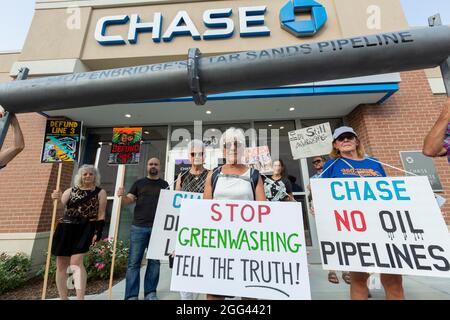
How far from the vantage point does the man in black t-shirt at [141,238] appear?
2955mm

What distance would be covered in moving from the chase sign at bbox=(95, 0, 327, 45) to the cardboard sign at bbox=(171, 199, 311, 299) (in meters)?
5.09

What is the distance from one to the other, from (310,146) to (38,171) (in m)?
6.21

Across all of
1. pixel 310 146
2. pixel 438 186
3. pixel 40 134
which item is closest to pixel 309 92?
pixel 310 146

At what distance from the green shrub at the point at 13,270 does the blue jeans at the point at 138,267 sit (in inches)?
114

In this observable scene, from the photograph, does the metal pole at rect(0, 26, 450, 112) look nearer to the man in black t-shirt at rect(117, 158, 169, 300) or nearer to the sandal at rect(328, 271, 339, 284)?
the man in black t-shirt at rect(117, 158, 169, 300)

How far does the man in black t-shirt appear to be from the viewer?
296cm

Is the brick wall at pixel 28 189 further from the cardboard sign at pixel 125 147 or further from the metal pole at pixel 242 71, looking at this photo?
the metal pole at pixel 242 71

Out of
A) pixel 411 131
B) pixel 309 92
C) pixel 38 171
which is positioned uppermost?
pixel 309 92

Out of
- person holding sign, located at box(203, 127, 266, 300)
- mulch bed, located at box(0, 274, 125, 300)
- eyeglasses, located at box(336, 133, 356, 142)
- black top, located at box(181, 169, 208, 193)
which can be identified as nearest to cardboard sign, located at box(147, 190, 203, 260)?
black top, located at box(181, 169, 208, 193)

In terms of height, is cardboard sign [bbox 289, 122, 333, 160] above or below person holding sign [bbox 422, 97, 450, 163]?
above

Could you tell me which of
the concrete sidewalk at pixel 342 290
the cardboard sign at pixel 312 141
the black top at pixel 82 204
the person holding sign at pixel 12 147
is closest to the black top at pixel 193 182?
the black top at pixel 82 204

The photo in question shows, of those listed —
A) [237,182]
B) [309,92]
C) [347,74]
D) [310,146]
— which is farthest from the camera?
[309,92]
